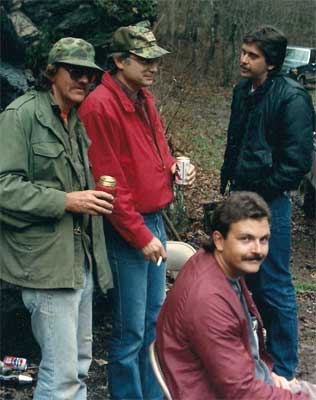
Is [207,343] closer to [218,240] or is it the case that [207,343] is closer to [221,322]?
[221,322]

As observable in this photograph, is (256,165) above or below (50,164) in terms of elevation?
below

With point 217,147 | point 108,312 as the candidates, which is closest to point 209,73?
point 217,147

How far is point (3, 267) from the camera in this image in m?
3.57

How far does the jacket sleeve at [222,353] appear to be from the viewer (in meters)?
3.00

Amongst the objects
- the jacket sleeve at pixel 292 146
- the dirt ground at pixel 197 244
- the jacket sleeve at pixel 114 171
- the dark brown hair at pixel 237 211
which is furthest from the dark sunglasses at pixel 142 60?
the dirt ground at pixel 197 244

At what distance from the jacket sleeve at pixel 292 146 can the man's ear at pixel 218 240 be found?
1.43 metres

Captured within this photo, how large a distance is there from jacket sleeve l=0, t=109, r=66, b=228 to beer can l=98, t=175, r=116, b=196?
213mm

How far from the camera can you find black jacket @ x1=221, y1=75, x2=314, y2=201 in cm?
462

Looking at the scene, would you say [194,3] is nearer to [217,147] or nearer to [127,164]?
[217,147]

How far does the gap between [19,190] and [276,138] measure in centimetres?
187

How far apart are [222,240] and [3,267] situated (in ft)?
3.32

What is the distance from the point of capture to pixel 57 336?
11.6 feet

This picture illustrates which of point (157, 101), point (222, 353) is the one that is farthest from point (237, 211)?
point (157, 101)

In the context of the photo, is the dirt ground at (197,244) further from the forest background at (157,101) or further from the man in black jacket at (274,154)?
the man in black jacket at (274,154)
